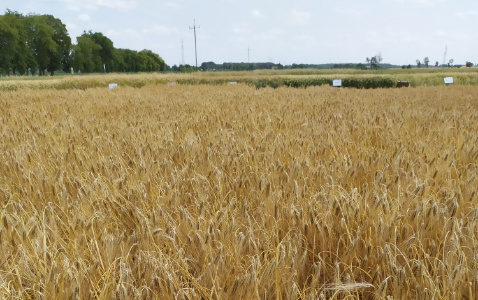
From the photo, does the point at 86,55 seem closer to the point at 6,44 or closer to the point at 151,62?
the point at 6,44

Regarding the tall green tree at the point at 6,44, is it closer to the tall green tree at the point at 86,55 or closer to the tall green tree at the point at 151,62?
the tall green tree at the point at 86,55

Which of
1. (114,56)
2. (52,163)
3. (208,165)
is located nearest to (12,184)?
(52,163)

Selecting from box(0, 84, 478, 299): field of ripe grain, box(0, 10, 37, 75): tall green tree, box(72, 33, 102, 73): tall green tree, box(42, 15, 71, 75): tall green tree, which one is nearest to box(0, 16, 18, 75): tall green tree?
box(0, 10, 37, 75): tall green tree

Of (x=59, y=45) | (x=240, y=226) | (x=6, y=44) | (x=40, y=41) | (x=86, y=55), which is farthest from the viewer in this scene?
(x=86, y=55)

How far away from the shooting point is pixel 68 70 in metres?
78.8

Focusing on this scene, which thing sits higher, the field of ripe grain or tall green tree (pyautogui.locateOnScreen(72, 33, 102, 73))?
tall green tree (pyautogui.locateOnScreen(72, 33, 102, 73))

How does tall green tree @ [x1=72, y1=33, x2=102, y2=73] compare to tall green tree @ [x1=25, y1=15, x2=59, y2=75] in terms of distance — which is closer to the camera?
tall green tree @ [x1=25, y1=15, x2=59, y2=75]

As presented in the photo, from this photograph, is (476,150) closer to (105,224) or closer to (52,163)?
(105,224)

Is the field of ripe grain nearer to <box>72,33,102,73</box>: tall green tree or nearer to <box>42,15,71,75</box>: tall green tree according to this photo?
<box>42,15,71,75</box>: tall green tree

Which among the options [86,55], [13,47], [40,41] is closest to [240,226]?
[13,47]

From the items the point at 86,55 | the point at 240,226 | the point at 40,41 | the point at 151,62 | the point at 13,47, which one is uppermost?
the point at 151,62

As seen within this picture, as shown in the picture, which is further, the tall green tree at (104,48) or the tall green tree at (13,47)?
the tall green tree at (104,48)

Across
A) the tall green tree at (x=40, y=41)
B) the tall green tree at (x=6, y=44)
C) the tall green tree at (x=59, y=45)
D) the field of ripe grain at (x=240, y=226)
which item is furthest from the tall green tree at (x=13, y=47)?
the field of ripe grain at (x=240, y=226)

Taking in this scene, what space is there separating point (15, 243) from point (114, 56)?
10292 centimetres
